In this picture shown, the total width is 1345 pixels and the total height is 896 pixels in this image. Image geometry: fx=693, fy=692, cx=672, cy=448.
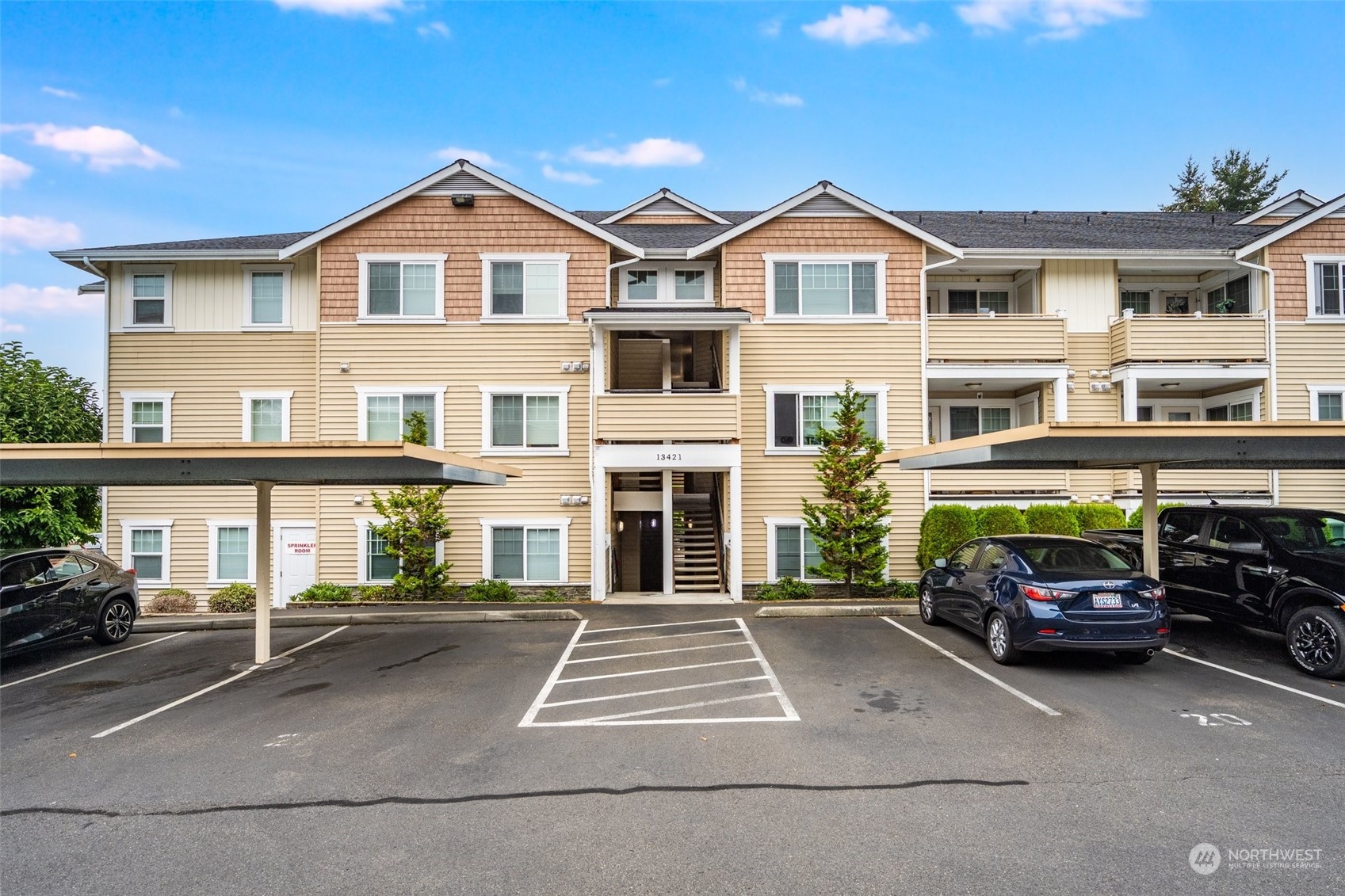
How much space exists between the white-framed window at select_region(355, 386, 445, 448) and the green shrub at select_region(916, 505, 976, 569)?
11.2 meters

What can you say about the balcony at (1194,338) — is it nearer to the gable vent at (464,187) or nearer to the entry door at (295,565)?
the gable vent at (464,187)

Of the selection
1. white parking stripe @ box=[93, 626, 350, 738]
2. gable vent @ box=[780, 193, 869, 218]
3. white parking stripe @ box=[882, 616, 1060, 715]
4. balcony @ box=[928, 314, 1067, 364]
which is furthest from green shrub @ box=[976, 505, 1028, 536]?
white parking stripe @ box=[93, 626, 350, 738]

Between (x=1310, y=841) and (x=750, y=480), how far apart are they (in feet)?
39.1

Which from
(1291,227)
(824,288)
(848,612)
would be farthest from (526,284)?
(1291,227)

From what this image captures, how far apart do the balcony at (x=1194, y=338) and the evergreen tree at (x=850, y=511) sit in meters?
7.42

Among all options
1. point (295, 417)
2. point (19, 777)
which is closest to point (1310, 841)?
point (19, 777)

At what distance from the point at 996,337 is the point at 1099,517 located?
467 centimetres

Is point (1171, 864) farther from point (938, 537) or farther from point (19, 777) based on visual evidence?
point (938, 537)

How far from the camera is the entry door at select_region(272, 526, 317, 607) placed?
15852 millimetres

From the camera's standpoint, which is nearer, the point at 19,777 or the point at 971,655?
the point at 19,777

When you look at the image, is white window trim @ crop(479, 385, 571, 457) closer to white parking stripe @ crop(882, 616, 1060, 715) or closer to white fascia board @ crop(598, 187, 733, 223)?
white fascia board @ crop(598, 187, 733, 223)

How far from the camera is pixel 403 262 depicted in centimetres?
1616

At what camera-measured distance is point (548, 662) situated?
966 cm

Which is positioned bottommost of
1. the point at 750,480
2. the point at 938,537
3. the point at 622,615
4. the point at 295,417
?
the point at 622,615
